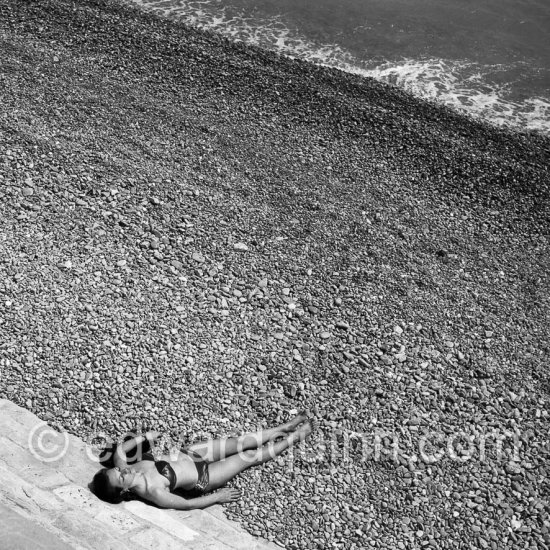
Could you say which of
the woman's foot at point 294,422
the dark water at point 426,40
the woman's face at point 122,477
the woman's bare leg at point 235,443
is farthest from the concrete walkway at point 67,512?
the dark water at point 426,40

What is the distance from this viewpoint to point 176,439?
23.4ft

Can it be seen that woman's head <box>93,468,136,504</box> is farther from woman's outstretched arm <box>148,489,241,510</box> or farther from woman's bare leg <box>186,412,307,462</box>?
woman's bare leg <box>186,412,307,462</box>

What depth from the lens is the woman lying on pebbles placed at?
6.11m

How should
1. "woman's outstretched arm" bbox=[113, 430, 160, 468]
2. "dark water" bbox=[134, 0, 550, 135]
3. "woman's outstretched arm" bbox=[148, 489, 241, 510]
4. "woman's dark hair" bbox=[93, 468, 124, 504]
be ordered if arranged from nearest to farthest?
"woman's dark hair" bbox=[93, 468, 124, 504], "woman's outstretched arm" bbox=[148, 489, 241, 510], "woman's outstretched arm" bbox=[113, 430, 160, 468], "dark water" bbox=[134, 0, 550, 135]

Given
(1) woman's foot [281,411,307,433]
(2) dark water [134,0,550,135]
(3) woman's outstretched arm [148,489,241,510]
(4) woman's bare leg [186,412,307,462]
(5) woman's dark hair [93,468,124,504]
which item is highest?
(2) dark water [134,0,550,135]

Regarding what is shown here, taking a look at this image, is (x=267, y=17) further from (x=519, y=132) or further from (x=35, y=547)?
(x=35, y=547)

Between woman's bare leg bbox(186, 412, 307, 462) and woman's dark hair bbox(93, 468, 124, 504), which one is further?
woman's bare leg bbox(186, 412, 307, 462)

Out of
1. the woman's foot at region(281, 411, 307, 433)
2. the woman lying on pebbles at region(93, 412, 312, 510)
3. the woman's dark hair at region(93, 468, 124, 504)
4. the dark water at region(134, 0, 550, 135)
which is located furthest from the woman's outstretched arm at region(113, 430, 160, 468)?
the dark water at region(134, 0, 550, 135)

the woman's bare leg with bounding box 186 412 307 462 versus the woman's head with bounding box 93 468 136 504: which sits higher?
the woman's head with bounding box 93 468 136 504

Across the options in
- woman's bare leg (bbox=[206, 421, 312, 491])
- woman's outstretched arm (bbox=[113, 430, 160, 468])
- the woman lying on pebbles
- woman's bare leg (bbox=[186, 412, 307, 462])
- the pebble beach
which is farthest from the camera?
the pebble beach

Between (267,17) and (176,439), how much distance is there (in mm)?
14331

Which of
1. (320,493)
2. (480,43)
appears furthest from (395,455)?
(480,43)

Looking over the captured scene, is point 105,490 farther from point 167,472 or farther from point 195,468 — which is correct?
point 195,468

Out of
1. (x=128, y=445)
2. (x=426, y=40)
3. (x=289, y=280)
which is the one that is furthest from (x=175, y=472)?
(x=426, y=40)
